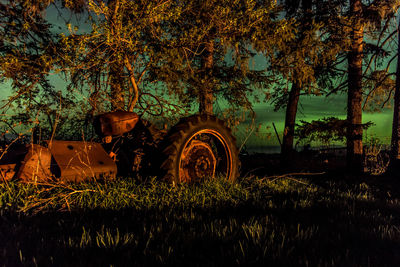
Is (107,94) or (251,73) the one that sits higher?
(251,73)

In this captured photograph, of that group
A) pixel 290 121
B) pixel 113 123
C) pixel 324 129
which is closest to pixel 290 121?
pixel 290 121

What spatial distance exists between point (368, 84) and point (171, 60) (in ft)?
30.2

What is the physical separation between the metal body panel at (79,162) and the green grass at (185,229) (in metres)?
0.20

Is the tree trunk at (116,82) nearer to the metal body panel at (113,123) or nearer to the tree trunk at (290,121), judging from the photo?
the metal body panel at (113,123)

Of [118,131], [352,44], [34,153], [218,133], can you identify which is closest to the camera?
[34,153]

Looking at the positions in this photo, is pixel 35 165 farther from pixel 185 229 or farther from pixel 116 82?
pixel 116 82

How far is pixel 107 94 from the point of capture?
7363 millimetres

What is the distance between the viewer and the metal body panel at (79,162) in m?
4.09

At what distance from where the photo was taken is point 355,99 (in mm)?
11133

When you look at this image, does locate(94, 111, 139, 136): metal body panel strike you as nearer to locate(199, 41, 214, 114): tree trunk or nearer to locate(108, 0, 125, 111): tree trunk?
locate(108, 0, 125, 111): tree trunk

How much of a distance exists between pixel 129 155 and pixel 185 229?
245 centimetres

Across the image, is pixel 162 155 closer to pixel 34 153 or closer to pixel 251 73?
pixel 34 153

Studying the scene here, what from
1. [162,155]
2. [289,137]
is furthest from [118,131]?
[289,137]

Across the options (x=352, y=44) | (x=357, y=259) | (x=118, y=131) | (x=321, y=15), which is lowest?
(x=357, y=259)
